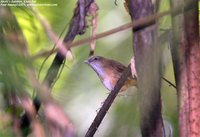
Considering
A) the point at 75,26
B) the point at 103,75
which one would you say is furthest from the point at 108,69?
the point at 75,26

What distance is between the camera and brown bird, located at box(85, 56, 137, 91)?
538 millimetres

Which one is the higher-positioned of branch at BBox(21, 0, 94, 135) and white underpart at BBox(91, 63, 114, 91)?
branch at BBox(21, 0, 94, 135)

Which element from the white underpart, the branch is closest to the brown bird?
the white underpart

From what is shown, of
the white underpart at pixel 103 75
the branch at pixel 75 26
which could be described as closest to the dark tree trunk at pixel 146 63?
the branch at pixel 75 26

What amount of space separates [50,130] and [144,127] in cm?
13

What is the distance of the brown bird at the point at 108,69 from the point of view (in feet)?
1.77

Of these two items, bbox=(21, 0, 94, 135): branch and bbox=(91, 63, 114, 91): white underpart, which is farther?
bbox=(91, 63, 114, 91): white underpart

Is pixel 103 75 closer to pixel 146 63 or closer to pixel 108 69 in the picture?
pixel 108 69

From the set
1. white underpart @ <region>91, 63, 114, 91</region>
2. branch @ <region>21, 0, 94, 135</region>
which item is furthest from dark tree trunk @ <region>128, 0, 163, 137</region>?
white underpart @ <region>91, 63, 114, 91</region>

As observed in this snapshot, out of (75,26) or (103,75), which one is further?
(103,75)

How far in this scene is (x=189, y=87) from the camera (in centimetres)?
39

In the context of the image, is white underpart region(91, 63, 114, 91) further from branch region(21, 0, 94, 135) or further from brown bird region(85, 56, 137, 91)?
branch region(21, 0, 94, 135)

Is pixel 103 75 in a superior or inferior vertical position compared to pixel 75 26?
inferior

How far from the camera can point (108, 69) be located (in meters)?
0.56
